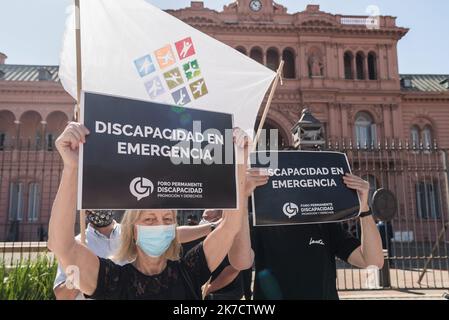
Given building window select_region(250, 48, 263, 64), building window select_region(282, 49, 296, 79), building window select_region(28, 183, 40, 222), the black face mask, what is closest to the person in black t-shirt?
the black face mask

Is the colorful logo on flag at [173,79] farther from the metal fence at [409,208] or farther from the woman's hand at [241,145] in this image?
the metal fence at [409,208]

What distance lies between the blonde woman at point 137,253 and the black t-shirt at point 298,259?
21.0 inches

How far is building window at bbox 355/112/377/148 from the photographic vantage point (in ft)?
82.5

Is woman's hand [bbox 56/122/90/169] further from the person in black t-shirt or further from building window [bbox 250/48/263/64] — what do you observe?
building window [bbox 250/48/263/64]

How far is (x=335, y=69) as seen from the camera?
83.6 feet

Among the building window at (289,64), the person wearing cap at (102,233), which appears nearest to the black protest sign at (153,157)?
the person wearing cap at (102,233)

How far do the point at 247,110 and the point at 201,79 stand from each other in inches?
20.7

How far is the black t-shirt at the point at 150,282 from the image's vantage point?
2.15 meters

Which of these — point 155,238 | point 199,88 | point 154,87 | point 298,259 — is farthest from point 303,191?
point 154,87

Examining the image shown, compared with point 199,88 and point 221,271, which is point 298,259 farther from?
point 199,88

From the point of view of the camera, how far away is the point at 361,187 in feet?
9.87

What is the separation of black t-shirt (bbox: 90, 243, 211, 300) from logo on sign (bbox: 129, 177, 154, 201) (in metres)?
0.41
